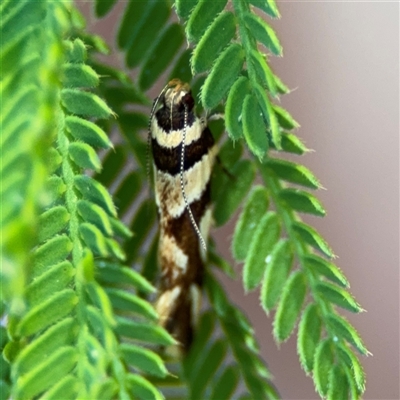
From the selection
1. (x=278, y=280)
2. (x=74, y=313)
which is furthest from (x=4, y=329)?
(x=278, y=280)

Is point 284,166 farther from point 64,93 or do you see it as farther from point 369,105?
point 369,105

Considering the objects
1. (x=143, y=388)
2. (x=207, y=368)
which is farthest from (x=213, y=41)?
(x=207, y=368)

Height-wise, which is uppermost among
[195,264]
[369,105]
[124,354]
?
[369,105]

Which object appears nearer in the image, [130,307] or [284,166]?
[130,307]

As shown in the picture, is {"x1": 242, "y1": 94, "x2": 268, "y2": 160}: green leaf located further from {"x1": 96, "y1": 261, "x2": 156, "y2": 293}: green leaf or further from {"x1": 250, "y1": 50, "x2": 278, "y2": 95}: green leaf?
{"x1": 96, "y1": 261, "x2": 156, "y2": 293}: green leaf

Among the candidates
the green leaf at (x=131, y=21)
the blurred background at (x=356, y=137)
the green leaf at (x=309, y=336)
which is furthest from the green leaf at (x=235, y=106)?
the blurred background at (x=356, y=137)

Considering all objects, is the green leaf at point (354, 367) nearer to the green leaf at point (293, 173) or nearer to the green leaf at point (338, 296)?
the green leaf at point (338, 296)

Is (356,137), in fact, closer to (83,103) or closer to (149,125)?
(149,125)
